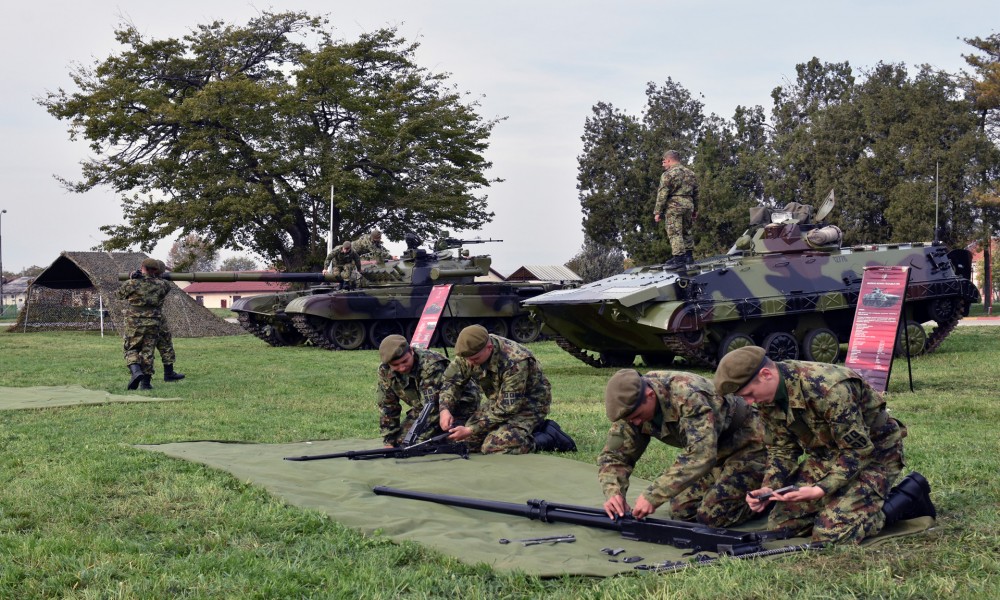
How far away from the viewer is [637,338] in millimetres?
16516

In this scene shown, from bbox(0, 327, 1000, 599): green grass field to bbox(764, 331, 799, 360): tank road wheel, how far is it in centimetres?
411

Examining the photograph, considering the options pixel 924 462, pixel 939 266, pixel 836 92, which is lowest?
pixel 924 462

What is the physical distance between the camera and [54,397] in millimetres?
13281

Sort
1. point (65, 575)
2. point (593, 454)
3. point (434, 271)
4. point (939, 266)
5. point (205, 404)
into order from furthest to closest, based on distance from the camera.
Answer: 1. point (434, 271)
2. point (939, 266)
3. point (205, 404)
4. point (593, 454)
5. point (65, 575)

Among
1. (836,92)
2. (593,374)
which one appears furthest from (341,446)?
(836,92)

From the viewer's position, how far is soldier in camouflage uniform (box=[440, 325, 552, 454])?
8352mm

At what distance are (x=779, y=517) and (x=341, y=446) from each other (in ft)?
14.6

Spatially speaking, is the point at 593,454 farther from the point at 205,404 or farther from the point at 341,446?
the point at 205,404

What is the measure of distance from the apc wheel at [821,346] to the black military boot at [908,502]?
11036 millimetres

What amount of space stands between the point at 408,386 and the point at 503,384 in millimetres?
850

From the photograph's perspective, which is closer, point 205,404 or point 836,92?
point 205,404

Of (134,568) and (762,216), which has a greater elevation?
(762,216)

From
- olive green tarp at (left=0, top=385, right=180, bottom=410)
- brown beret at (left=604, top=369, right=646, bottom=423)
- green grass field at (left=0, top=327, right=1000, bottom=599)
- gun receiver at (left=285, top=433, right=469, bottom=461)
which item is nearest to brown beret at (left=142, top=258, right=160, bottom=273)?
olive green tarp at (left=0, top=385, right=180, bottom=410)

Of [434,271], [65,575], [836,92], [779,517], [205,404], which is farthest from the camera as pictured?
[836,92]
